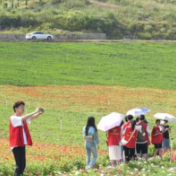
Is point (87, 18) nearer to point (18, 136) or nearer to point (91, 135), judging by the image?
point (91, 135)

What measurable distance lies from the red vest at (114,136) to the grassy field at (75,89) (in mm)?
942

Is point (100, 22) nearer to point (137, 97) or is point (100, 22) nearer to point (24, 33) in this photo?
point (24, 33)

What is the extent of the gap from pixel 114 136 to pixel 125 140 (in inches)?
38.3

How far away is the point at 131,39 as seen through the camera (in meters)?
74.8

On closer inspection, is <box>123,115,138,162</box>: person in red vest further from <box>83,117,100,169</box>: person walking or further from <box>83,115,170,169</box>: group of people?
<box>83,117,100,169</box>: person walking

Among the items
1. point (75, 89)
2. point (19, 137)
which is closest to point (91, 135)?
point (19, 137)

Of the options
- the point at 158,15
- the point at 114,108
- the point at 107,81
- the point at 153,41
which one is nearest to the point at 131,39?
the point at 153,41

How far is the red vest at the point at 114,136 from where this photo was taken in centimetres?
1683

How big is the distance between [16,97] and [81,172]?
1012 inches

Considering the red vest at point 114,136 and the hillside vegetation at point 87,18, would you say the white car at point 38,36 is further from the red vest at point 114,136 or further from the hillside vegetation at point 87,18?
the red vest at point 114,136

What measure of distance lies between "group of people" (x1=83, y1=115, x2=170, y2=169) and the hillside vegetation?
55191 mm

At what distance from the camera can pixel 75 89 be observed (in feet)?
146

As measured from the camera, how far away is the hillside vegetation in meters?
74.8

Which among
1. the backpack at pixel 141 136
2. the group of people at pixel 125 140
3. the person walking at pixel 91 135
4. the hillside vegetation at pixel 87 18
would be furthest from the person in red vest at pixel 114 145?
the hillside vegetation at pixel 87 18
